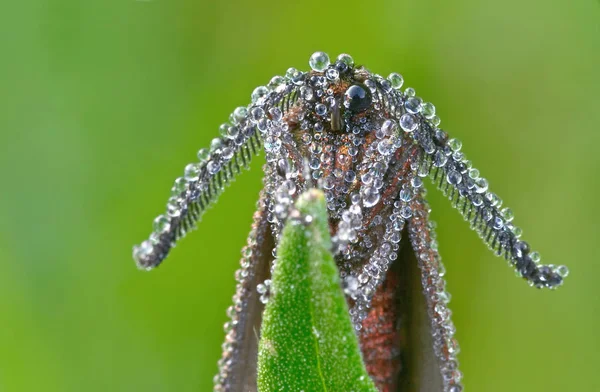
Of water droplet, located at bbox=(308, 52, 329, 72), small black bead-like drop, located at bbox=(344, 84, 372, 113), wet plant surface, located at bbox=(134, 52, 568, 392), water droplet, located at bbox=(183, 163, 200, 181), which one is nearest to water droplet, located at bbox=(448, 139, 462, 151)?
wet plant surface, located at bbox=(134, 52, 568, 392)

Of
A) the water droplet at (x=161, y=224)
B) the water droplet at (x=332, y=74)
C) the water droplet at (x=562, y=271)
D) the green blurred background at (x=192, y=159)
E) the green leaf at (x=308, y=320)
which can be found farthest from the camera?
the green blurred background at (x=192, y=159)

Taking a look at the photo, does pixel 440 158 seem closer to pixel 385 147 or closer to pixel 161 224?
pixel 385 147

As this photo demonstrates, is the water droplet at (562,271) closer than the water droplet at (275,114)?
Yes

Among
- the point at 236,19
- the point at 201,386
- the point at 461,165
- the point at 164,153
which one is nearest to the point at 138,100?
the point at 164,153

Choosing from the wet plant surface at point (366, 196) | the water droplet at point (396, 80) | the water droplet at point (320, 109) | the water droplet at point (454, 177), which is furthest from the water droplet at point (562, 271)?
the water droplet at point (320, 109)

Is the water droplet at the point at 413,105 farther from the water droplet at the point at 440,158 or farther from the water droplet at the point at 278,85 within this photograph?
the water droplet at the point at 278,85

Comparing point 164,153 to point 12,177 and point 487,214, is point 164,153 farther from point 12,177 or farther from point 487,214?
point 487,214
